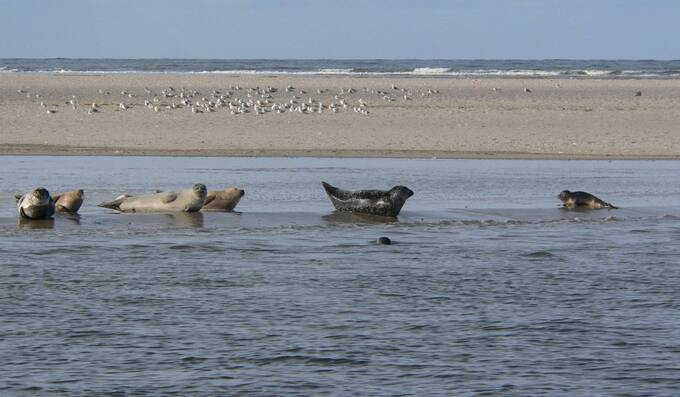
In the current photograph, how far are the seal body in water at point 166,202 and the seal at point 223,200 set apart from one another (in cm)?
25

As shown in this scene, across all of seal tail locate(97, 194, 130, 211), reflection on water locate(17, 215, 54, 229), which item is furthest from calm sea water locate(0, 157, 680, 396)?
seal tail locate(97, 194, 130, 211)

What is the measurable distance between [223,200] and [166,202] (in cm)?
68

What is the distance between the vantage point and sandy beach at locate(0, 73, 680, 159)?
77.2ft

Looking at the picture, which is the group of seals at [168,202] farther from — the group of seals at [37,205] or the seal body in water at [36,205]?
the seal body in water at [36,205]

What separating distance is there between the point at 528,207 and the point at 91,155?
9.06 metres

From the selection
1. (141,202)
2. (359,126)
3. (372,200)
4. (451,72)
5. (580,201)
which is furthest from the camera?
(451,72)

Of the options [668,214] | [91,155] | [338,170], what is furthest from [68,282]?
[91,155]

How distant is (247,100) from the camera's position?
3581cm

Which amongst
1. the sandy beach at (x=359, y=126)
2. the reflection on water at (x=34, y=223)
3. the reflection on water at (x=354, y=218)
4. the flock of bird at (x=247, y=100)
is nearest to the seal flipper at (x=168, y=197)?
the reflection on water at (x=34, y=223)

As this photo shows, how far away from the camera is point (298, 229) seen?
1333 centimetres

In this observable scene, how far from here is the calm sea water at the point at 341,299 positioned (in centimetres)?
723

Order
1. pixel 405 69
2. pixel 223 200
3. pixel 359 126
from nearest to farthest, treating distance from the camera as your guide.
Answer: pixel 223 200
pixel 359 126
pixel 405 69

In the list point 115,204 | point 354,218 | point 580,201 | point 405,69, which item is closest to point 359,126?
point 580,201

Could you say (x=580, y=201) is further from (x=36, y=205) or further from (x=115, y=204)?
(x=36, y=205)
